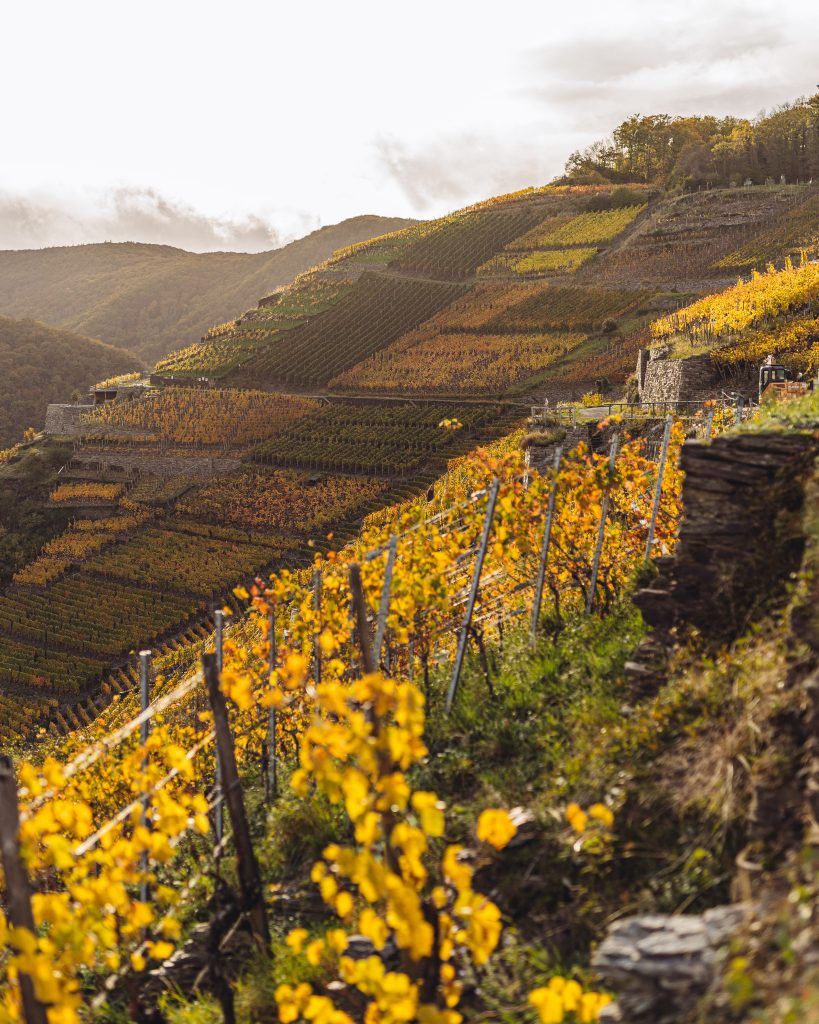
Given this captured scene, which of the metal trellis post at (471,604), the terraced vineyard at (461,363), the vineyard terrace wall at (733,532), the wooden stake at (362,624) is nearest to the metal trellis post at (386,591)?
the metal trellis post at (471,604)

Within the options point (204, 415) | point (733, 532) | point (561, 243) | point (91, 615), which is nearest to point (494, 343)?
point (204, 415)

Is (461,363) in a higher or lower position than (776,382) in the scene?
higher

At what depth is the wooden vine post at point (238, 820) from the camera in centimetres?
566

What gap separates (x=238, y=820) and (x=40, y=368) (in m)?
121

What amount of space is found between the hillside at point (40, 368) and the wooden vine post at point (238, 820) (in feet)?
334

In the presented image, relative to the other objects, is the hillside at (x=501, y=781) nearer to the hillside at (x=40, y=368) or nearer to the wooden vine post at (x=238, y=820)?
the wooden vine post at (x=238, y=820)

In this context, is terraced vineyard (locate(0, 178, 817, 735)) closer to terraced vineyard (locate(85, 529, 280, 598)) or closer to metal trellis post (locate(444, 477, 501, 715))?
terraced vineyard (locate(85, 529, 280, 598))

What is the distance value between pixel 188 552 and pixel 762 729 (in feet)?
120

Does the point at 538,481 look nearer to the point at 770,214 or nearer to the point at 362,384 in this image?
the point at 362,384

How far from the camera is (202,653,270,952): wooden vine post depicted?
18.6 ft

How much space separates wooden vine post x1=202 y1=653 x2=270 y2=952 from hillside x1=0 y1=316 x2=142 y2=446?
10169cm

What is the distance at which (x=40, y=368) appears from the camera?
115 m

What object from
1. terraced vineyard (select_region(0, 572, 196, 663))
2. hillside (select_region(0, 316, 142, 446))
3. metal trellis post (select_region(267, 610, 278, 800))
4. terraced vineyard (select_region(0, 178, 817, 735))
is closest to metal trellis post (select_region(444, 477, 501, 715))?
metal trellis post (select_region(267, 610, 278, 800))

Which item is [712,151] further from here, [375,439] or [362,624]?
[362,624]
